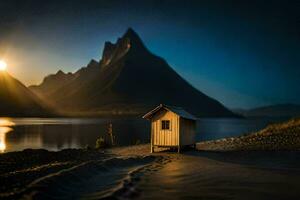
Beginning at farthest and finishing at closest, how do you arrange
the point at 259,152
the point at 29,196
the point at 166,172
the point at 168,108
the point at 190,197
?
the point at 168,108 → the point at 259,152 → the point at 166,172 → the point at 190,197 → the point at 29,196

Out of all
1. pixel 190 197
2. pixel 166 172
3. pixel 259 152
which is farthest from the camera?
pixel 259 152

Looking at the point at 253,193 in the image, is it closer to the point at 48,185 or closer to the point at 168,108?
the point at 48,185

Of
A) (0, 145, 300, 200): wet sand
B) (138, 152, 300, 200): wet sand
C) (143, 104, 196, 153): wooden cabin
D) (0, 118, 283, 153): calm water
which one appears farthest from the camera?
(0, 118, 283, 153): calm water

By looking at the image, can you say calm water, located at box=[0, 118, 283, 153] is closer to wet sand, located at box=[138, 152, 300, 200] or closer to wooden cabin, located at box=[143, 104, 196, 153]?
wooden cabin, located at box=[143, 104, 196, 153]

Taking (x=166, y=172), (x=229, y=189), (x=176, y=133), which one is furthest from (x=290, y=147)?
(x=229, y=189)

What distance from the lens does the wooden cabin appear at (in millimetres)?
25875

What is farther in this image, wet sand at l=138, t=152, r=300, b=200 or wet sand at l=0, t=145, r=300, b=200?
wet sand at l=138, t=152, r=300, b=200

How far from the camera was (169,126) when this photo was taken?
1029 inches

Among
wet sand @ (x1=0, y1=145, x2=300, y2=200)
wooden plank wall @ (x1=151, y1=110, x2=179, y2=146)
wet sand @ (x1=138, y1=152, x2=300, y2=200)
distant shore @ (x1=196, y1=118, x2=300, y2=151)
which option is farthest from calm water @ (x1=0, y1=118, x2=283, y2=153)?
wet sand @ (x1=0, y1=145, x2=300, y2=200)

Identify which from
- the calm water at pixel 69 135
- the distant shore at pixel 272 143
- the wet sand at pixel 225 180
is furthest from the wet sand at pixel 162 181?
the calm water at pixel 69 135

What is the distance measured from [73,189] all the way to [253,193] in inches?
235

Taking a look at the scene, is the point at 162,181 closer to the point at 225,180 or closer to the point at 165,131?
the point at 225,180

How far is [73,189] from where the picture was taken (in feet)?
40.3

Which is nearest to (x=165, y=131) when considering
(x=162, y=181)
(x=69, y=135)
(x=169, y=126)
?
(x=169, y=126)
